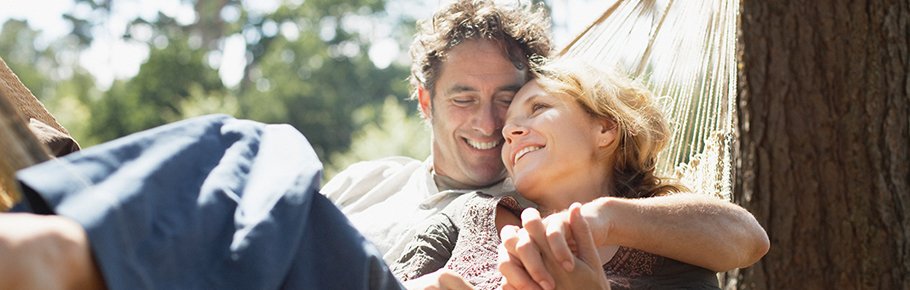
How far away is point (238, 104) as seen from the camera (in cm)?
1834

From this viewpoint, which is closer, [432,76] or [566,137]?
[566,137]

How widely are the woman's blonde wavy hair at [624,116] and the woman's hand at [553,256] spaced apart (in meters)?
0.48

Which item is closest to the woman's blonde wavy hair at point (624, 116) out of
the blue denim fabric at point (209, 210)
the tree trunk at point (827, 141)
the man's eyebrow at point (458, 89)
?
the man's eyebrow at point (458, 89)

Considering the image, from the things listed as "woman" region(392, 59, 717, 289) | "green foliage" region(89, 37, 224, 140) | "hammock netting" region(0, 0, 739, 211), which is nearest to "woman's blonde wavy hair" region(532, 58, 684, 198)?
"woman" region(392, 59, 717, 289)

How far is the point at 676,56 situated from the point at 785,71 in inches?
9.7

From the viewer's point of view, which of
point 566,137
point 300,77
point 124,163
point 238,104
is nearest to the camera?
point 124,163

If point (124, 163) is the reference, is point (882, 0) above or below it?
above

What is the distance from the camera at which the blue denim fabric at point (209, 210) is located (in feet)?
3.67

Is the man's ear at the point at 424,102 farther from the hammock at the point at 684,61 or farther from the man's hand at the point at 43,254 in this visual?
the man's hand at the point at 43,254

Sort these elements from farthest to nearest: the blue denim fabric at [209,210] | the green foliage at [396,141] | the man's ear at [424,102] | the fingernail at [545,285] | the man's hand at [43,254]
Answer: the green foliage at [396,141] → the man's ear at [424,102] → the fingernail at [545,285] → the blue denim fabric at [209,210] → the man's hand at [43,254]

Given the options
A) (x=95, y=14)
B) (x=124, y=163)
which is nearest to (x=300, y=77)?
(x=95, y=14)

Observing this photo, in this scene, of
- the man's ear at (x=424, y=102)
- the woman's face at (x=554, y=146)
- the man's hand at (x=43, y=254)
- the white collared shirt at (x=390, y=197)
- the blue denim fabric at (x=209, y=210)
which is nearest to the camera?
the man's hand at (x=43, y=254)

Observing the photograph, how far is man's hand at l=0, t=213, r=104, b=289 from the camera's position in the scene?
101 centimetres

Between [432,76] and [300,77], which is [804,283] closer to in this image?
[432,76]
